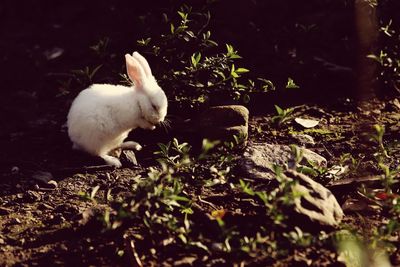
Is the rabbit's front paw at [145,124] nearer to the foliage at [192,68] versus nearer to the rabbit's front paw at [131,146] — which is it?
the rabbit's front paw at [131,146]

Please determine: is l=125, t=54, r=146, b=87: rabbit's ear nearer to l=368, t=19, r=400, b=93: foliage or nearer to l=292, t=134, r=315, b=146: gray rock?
l=292, t=134, r=315, b=146: gray rock

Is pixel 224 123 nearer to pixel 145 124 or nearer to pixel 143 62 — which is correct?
pixel 145 124

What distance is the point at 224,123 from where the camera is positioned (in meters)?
4.49

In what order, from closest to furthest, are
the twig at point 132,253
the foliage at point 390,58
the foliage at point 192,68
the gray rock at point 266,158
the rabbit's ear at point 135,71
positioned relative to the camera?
1. the twig at point 132,253
2. the gray rock at point 266,158
3. the rabbit's ear at point 135,71
4. the foliage at point 192,68
5. the foliage at point 390,58

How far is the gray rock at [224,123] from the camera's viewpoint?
4441mm

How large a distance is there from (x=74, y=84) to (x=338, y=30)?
116 inches

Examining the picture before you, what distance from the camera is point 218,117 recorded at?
14.9 feet

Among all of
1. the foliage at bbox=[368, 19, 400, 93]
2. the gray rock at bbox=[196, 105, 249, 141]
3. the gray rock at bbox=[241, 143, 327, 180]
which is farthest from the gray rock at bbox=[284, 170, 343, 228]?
the foliage at bbox=[368, 19, 400, 93]

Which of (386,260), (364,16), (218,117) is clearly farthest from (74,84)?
(386,260)

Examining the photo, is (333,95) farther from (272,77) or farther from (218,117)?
(218,117)

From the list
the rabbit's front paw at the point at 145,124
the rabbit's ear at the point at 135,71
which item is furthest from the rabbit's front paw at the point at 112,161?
the rabbit's ear at the point at 135,71

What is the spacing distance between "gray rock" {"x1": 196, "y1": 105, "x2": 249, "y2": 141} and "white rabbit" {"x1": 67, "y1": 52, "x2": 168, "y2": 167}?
38cm

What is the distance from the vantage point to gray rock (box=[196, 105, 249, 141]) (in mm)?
4441

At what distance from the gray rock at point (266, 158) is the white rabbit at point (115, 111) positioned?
Answer: 817 mm
